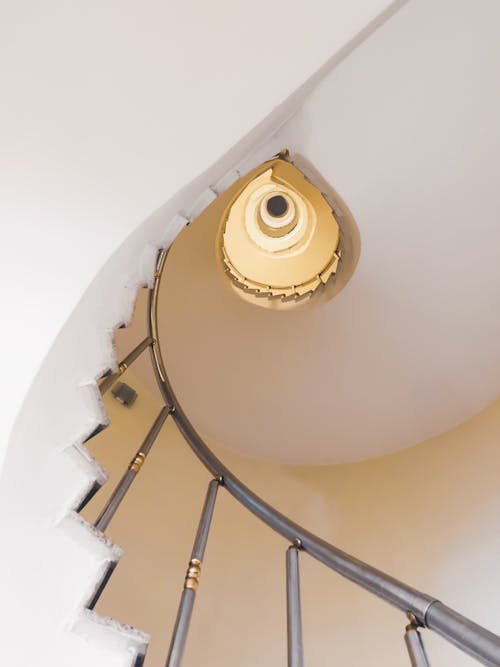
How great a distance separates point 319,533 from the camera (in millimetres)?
3621

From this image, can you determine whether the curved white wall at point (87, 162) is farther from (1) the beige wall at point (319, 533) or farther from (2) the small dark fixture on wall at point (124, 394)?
(2) the small dark fixture on wall at point (124, 394)

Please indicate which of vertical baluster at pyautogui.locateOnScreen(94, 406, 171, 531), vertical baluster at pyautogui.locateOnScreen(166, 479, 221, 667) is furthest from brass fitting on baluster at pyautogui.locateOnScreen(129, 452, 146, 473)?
vertical baluster at pyautogui.locateOnScreen(166, 479, 221, 667)

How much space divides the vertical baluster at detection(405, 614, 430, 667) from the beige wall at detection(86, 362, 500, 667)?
195 cm

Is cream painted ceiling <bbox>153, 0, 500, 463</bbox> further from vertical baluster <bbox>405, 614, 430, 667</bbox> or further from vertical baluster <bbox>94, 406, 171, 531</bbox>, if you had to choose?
vertical baluster <bbox>405, 614, 430, 667</bbox>

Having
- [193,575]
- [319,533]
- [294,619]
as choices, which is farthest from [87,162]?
[319,533]

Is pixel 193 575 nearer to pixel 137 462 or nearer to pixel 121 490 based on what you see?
pixel 121 490

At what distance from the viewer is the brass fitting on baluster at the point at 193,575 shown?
1303mm

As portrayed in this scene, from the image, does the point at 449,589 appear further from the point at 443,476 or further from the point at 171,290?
the point at 171,290

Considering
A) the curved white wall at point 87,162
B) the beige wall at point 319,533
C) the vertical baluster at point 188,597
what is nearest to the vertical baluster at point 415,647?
the vertical baluster at point 188,597

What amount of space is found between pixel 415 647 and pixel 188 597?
0.56 m

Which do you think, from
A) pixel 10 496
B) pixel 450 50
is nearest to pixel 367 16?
pixel 450 50

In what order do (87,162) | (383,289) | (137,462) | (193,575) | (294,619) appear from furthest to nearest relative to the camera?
(383,289), (137,462), (87,162), (193,575), (294,619)

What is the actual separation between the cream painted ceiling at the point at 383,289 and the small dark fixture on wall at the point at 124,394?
1.70 ft

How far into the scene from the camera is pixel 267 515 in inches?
61.7
